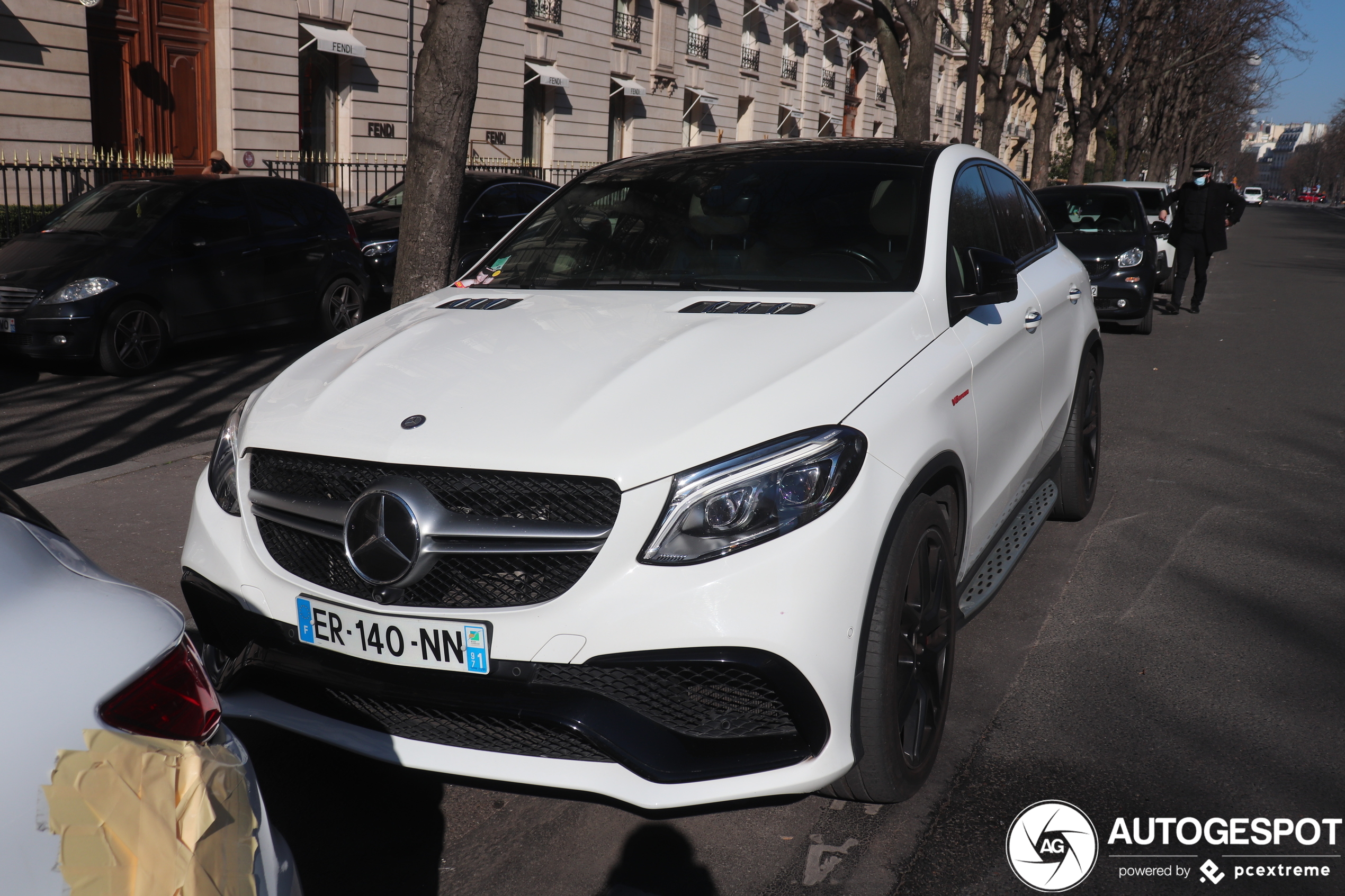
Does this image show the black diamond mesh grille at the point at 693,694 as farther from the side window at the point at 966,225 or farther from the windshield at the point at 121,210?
the windshield at the point at 121,210

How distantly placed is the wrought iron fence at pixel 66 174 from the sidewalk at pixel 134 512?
425 inches

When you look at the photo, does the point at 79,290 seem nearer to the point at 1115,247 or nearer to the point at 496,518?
the point at 496,518

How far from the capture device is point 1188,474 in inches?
271

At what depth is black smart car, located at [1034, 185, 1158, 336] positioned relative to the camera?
12.8m

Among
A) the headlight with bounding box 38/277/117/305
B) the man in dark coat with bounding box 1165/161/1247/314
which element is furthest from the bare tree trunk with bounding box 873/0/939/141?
the headlight with bounding box 38/277/117/305

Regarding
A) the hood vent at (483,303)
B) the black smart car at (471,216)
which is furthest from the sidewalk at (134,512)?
the black smart car at (471,216)

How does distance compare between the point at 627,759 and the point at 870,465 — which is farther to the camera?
the point at 870,465

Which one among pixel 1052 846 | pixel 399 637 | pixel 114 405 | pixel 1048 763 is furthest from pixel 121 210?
pixel 1052 846

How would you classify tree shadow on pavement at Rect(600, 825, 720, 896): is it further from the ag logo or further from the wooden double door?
the wooden double door

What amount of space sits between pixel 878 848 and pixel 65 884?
6.68ft

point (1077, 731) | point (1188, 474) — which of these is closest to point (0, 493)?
point (1077, 731)

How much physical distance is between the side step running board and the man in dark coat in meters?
11.8

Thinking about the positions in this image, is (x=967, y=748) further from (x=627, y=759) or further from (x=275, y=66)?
(x=275, y=66)

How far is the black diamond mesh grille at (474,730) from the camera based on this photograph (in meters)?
2.58
